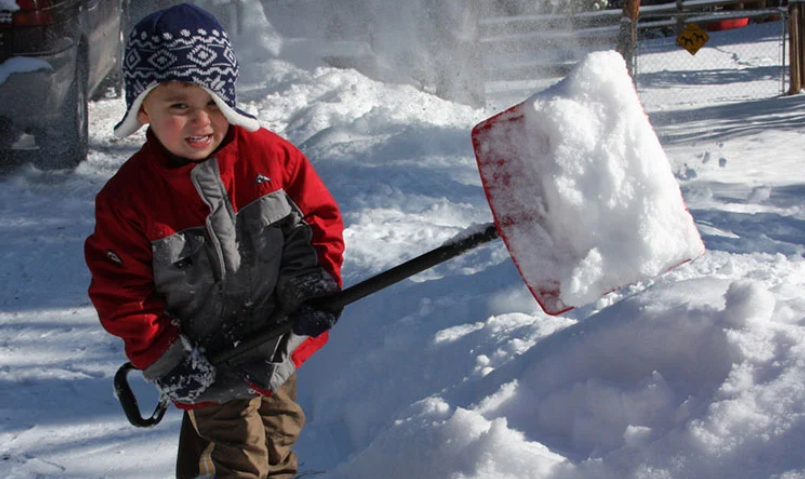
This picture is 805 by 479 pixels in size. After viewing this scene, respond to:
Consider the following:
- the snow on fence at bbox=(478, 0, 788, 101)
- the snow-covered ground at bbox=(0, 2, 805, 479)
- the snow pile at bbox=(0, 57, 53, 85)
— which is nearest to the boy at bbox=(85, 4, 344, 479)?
the snow-covered ground at bbox=(0, 2, 805, 479)

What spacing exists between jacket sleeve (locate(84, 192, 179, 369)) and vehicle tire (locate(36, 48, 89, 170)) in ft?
15.9

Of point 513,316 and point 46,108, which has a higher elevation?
point 46,108

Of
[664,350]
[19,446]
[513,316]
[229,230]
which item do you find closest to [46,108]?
[19,446]

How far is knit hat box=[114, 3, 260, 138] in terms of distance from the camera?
1.91 metres

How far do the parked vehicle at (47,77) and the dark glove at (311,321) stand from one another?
16.1 ft

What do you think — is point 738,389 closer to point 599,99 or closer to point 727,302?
point 727,302

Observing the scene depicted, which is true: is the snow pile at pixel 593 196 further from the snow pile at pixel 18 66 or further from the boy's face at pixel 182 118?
the snow pile at pixel 18 66

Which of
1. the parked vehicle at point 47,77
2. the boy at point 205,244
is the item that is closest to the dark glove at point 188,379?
the boy at point 205,244

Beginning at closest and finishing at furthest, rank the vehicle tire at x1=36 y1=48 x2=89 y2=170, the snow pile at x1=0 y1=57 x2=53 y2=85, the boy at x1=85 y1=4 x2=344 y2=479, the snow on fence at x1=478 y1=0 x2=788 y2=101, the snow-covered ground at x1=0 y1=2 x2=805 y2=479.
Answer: the boy at x1=85 y1=4 x2=344 y2=479 → the snow-covered ground at x1=0 y1=2 x2=805 y2=479 → the snow pile at x1=0 y1=57 x2=53 y2=85 → the vehicle tire at x1=36 y1=48 x2=89 y2=170 → the snow on fence at x1=478 y1=0 x2=788 y2=101

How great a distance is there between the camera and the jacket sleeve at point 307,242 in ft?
6.91

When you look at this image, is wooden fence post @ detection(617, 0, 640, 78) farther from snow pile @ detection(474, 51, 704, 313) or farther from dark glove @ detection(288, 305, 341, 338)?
dark glove @ detection(288, 305, 341, 338)

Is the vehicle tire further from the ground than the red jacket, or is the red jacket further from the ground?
the red jacket

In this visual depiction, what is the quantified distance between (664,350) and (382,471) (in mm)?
879

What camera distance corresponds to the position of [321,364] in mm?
3627
